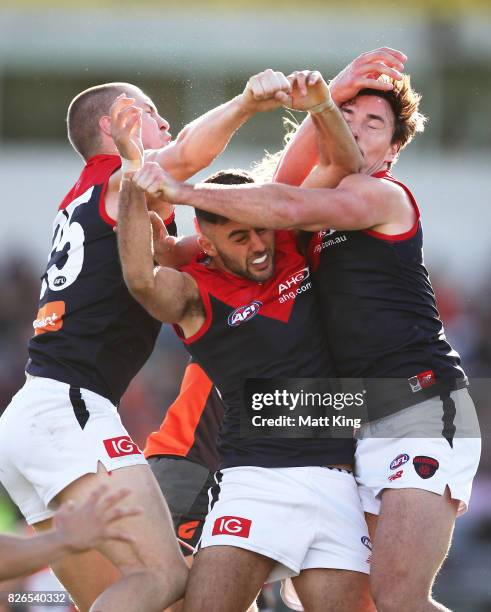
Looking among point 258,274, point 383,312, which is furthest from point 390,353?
point 258,274

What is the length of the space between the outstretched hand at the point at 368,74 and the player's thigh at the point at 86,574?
7.80ft

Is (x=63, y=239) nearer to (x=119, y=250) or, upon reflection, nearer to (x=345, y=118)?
(x=119, y=250)

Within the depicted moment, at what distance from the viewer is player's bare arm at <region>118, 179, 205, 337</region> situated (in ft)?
15.6

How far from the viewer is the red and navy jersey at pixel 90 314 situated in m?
5.06

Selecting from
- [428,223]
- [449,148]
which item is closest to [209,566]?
[428,223]

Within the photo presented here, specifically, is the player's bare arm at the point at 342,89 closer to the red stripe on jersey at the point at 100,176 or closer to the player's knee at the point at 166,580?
the red stripe on jersey at the point at 100,176

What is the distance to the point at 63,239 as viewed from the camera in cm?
529

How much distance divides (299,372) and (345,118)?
1.23 m

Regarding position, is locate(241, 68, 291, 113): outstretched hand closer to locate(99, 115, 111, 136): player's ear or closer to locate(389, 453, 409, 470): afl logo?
locate(99, 115, 111, 136): player's ear

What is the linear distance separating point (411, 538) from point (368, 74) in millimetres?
2131

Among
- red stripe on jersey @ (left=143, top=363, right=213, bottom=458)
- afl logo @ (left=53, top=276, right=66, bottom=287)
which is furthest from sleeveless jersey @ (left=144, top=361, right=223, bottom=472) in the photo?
afl logo @ (left=53, top=276, right=66, bottom=287)

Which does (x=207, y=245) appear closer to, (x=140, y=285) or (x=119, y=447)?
(x=140, y=285)

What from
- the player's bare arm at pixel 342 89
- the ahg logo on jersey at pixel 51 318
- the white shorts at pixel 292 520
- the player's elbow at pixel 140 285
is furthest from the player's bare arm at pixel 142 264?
the player's bare arm at pixel 342 89

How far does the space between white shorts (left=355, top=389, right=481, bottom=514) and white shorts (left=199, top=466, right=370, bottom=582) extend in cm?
14
